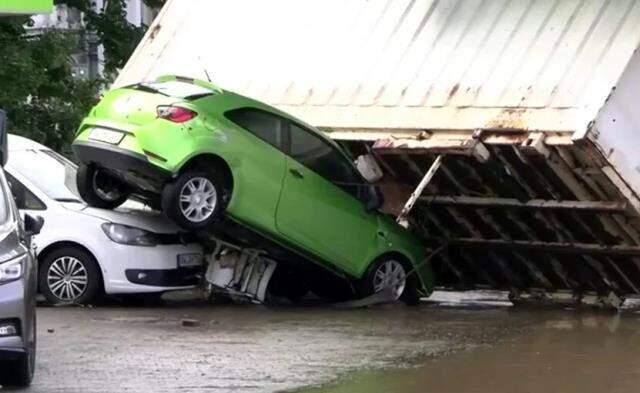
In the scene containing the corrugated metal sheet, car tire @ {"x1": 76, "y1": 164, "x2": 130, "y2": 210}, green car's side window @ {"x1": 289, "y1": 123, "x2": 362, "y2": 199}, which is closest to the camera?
the corrugated metal sheet

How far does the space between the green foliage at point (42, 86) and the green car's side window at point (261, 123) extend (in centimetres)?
651

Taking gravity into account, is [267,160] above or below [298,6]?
below

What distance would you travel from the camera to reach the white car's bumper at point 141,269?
14.5 m

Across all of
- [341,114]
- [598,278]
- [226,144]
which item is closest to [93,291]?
[226,144]

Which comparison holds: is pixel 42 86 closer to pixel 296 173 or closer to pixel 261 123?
pixel 261 123

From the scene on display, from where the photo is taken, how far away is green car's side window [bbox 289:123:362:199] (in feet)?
49.1

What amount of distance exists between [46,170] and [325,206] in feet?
10.4

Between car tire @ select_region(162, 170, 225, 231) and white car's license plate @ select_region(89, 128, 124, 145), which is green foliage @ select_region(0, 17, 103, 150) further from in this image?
car tire @ select_region(162, 170, 225, 231)

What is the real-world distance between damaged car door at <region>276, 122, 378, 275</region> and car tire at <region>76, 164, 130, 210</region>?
6.16 ft

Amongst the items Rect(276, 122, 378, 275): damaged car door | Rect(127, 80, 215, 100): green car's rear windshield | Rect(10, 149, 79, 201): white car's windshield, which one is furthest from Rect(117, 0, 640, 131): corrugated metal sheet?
Rect(10, 149, 79, 201): white car's windshield

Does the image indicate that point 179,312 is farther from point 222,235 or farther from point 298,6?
point 298,6

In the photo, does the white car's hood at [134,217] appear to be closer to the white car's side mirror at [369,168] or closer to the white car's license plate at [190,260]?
the white car's license plate at [190,260]

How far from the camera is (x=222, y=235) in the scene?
14.8 metres

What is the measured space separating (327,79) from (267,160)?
1.53 m
